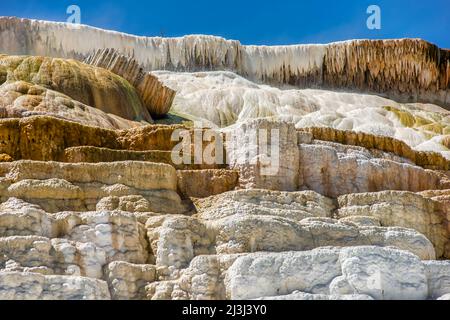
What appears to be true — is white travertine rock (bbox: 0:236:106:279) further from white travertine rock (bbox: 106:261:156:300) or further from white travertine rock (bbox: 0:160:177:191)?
white travertine rock (bbox: 0:160:177:191)

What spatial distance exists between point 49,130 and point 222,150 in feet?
6.97

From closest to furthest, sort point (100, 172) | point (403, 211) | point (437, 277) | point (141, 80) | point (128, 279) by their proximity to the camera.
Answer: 1. point (128, 279)
2. point (437, 277)
3. point (100, 172)
4. point (403, 211)
5. point (141, 80)

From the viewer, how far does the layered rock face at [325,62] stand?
1270 inches

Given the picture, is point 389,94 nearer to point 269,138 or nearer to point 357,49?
point 357,49

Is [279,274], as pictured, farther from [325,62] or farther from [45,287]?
[325,62]

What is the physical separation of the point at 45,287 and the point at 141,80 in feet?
39.7

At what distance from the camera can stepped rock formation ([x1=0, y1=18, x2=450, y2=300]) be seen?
8203 millimetres

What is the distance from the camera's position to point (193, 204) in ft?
34.5

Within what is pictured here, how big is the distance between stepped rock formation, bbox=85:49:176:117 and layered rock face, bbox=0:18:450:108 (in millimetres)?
11351

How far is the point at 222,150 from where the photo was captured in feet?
39.0

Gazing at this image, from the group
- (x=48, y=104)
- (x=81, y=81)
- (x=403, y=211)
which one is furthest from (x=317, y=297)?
(x=81, y=81)

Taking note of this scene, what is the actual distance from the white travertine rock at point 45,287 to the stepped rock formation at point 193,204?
14 mm

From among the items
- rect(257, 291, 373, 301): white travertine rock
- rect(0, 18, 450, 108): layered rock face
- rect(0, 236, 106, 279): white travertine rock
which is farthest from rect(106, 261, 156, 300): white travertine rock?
rect(0, 18, 450, 108): layered rock face
